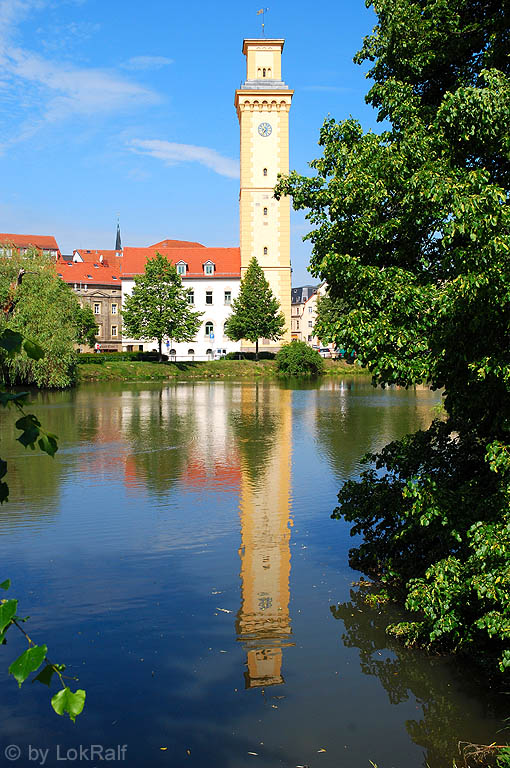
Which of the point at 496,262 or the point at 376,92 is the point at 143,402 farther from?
the point at 496,262

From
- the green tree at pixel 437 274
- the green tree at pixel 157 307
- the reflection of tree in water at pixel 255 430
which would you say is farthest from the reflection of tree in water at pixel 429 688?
the green tree at pixel 157 307

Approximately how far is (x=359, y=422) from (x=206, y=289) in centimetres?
6234

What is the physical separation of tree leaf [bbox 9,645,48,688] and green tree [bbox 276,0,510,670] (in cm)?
495

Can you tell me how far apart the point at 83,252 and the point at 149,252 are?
42325 millimetres

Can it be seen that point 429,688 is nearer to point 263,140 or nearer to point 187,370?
point 187,370

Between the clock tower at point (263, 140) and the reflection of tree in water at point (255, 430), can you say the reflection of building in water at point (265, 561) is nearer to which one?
the reflection of tree in water at point (255, 430)

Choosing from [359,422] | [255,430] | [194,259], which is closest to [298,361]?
[194,259]

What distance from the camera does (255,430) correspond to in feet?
93.7

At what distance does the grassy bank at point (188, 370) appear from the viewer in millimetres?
65125

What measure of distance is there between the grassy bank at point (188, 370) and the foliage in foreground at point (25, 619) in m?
59.4

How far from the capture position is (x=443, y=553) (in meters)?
9.02

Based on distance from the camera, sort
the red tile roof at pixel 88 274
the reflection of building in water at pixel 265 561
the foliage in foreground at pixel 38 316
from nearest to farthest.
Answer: the reflection of building in water at pixel 265 561 < the foliage in foreground at pixel 38 316 < the red tile roof at pixel 88 274

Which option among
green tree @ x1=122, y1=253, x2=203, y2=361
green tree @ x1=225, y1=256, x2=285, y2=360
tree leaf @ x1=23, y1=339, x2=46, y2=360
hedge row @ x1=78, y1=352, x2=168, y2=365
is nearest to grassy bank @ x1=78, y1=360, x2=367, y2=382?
hedge row @ x1=78, y1=352, x2=168, y2=365

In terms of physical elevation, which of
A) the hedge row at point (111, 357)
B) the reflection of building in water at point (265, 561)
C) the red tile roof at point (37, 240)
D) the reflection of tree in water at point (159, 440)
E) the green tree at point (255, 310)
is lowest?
the reflection of building in water at point (265, 561)
